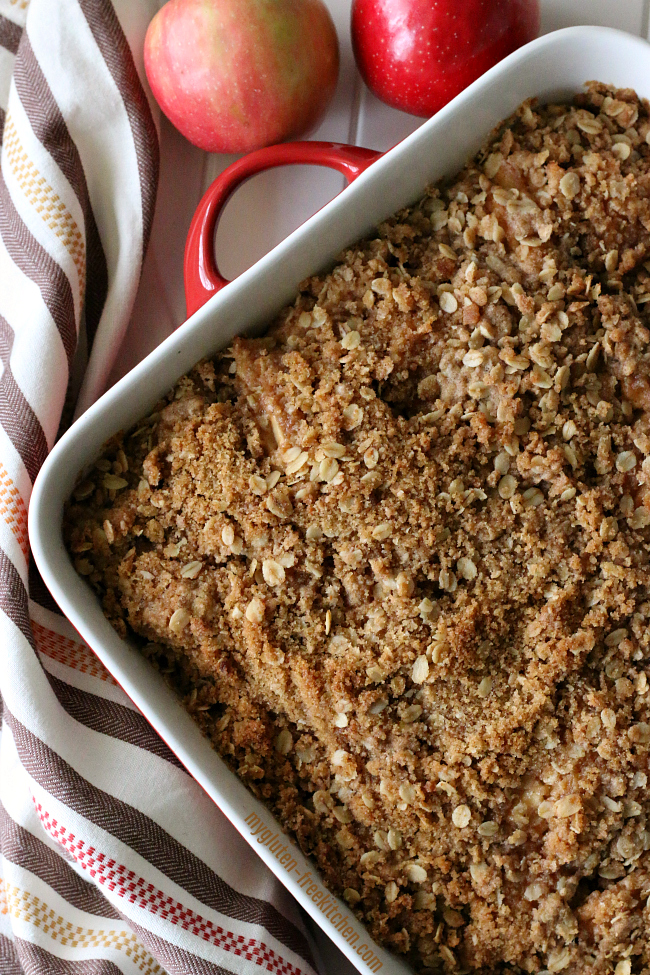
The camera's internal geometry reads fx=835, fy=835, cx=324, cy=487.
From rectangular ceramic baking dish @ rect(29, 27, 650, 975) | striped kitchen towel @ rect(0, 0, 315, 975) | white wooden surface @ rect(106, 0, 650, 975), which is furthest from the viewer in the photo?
white wooden surface @ rect(106, 0, 650, 975)

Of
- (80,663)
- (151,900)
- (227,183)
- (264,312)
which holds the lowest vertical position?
(151,900)

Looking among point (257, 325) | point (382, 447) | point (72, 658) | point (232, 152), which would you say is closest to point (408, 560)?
point (382, 447)

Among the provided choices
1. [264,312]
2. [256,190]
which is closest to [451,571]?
[264,312]

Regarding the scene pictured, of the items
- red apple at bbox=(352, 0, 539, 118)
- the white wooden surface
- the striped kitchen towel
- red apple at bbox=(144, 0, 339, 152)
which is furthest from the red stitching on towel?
red apple at bbox=(352, 0, 539, 118)

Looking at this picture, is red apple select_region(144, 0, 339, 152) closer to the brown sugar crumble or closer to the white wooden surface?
the white wooden surface

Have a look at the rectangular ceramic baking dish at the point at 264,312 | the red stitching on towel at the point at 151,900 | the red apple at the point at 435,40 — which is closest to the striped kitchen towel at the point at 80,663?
the red stitching on towel at the point at 151,900

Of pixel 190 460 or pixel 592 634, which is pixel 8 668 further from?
pixel 592 634

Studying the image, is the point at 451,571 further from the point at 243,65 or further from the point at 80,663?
the point at 243,65
